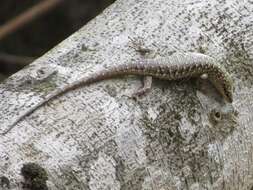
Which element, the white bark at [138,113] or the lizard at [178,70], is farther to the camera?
the lizard at [178,70]

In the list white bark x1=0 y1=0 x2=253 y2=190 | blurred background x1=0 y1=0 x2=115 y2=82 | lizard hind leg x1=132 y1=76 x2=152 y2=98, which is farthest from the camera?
blurred background x1=0 y1=0 x2=115 y2=82

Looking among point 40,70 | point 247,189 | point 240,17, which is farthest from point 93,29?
point 247,189

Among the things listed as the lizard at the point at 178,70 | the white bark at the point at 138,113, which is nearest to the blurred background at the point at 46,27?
the white bark at the point at 138,113

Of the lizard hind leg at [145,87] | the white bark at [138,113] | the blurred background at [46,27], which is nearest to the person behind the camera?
the white bark at [138,113]

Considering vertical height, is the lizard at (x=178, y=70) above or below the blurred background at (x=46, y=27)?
above

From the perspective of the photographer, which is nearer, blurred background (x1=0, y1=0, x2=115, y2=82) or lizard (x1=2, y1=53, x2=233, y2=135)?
lizard (x1=2, y1=53, x2=233, y2=135)

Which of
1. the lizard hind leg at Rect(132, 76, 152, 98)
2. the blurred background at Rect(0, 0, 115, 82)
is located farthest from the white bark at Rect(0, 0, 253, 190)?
the blurred background at Rect(0, 0, 115, 82)

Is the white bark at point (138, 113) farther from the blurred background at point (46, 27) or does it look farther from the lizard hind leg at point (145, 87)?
the blurred background at point (46, 27)

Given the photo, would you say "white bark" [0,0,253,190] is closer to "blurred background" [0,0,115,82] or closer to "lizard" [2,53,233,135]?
"lizard" [2,53,233,135]
